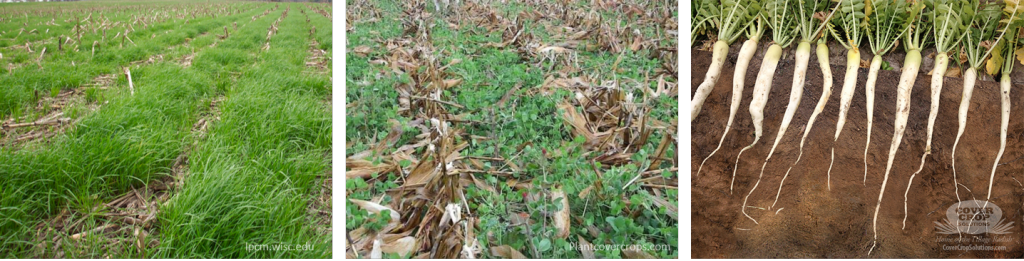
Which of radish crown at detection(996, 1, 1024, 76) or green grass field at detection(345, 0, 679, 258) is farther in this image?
radish crown at detection(996, 1, 1024, 76)

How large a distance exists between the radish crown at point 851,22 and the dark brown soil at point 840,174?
0.38 ft

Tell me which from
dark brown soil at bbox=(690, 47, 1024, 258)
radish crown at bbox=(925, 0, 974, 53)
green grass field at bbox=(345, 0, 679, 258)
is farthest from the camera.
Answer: radish crown at bbox=(925, 0, 974, 53)

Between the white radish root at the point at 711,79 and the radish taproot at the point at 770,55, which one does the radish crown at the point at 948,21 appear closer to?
the radish taproot at the point at 770,55

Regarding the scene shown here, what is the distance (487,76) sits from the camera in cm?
163

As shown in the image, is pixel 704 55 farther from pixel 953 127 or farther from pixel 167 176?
pixel 167 176

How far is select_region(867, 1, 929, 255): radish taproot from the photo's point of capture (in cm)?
159

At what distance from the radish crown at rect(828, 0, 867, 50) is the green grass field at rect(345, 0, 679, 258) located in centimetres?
65

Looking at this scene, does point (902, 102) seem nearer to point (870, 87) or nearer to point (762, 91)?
point (870, 87)

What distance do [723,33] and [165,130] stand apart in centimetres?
218

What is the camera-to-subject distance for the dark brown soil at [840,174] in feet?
5.17

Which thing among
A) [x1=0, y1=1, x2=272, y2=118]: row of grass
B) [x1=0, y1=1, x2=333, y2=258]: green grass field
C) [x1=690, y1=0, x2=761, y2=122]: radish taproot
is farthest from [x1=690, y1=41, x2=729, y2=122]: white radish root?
[x1=0, y1=1, x2=272, y2=118]: row of grass

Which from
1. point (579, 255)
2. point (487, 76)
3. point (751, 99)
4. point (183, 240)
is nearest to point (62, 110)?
point (183, 240)

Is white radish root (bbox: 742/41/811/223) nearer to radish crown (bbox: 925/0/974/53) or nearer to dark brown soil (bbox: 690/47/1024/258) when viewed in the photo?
dark brown soil (bbox: 690/47/1024/258)

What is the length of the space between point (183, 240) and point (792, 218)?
2.08 meters
